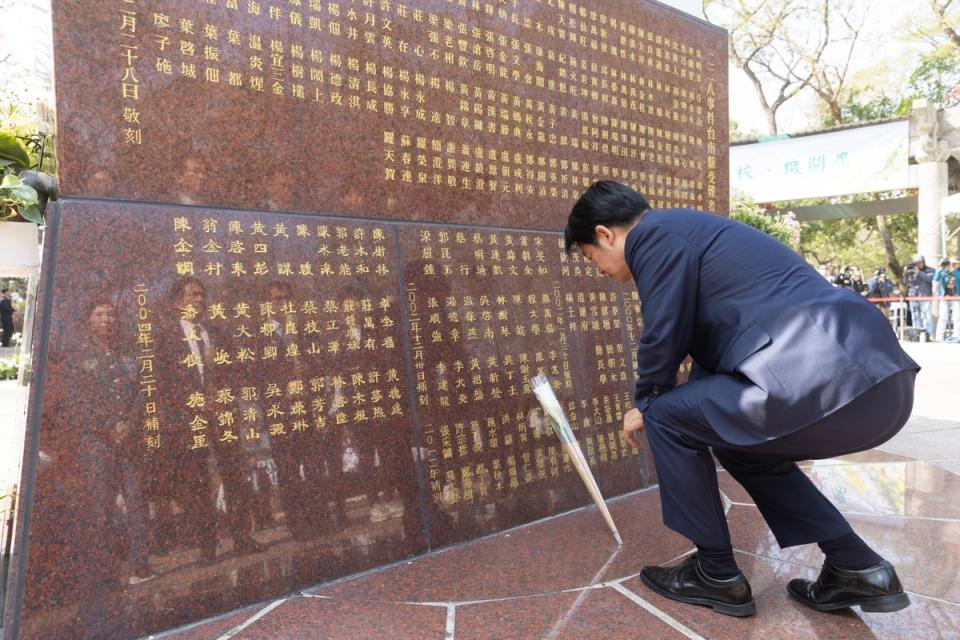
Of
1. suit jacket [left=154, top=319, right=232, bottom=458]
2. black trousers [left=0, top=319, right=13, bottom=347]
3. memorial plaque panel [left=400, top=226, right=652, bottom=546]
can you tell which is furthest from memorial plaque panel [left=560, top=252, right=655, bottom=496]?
black trousers [left=0, top=319, right=13, bottom=347]

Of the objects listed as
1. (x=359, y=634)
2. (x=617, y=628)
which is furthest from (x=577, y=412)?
(x=359, y=634)

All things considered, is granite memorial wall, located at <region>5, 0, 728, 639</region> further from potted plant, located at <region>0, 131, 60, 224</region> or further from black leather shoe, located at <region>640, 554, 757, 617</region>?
black leather shoe, located at <region>640, 554, 757, 617</region>

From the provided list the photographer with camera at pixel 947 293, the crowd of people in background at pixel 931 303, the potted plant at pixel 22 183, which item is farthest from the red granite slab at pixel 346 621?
the photographer with camera at pixel 947 293

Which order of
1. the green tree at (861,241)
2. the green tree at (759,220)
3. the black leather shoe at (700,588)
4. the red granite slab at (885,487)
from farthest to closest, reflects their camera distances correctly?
1. the green tree at (861,241)
2. the green tree at (759,220)
3. the red granite slab at (885,487)
4. the black leather shoe at (700,588)

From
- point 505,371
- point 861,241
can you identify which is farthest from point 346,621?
point 861,241

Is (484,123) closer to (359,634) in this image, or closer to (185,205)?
(185,205)

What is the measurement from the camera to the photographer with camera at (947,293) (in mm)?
10391

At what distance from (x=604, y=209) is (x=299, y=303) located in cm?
101

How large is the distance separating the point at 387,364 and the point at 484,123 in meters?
1.09

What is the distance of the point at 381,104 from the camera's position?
8.07 feet

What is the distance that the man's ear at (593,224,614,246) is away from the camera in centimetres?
199

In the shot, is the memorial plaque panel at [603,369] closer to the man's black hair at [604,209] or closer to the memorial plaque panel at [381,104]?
the memorial plaque panel at [381,104]

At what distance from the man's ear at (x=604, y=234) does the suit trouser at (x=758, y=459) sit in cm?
47

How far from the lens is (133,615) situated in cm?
182
